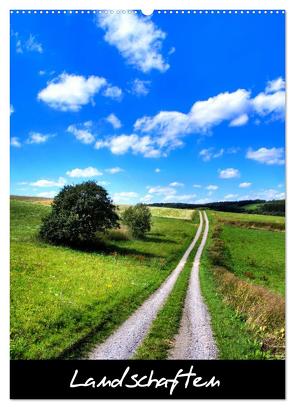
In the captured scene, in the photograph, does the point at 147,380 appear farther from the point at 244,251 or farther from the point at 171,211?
the point at 244,251

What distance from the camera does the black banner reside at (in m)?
9.30

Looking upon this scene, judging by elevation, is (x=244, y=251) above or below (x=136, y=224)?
below

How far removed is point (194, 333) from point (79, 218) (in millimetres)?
21223

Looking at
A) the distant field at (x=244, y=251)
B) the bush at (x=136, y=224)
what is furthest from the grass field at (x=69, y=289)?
the distant field at (x=244, y=251)

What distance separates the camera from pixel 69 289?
710 inches

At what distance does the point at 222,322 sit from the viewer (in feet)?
50.4

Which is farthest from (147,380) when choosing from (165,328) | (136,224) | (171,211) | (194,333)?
(136,224)

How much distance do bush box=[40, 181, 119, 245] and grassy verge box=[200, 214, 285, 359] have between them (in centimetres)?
1294

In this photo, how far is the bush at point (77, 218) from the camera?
32656mm

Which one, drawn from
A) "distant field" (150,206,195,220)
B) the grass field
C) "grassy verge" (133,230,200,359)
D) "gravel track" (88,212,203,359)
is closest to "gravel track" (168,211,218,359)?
"grassy verge" (133,230,200,359)

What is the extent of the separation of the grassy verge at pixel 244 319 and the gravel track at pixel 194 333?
0.94 feet

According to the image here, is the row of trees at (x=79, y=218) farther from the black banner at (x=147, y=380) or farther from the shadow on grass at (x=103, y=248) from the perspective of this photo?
the black banner at (x=147, y=380)

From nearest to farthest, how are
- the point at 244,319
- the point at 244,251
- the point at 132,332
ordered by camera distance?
the point at 132,332
the point at 244,319
the point at 244,251
